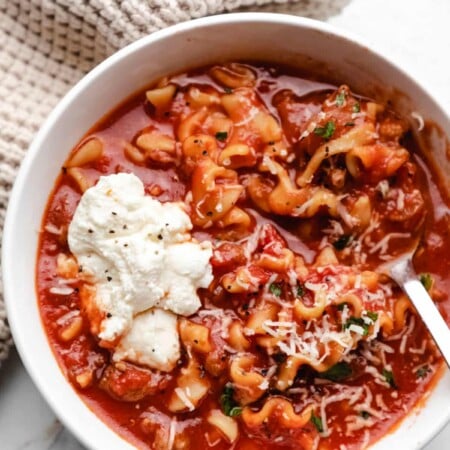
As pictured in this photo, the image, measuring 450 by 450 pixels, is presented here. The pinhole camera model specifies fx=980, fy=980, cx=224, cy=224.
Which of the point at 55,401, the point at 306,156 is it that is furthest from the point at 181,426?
the point at 306,156

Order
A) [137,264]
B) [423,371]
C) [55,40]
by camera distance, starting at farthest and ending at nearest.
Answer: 1. [55,40]
2. [423,371]
3. [137,264]

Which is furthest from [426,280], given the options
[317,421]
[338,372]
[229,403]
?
[229,403]

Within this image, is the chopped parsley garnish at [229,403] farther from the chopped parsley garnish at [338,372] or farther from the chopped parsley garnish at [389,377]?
the chopped parsley garnish at [389,377]

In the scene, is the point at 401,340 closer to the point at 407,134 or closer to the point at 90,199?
the point at 407,134

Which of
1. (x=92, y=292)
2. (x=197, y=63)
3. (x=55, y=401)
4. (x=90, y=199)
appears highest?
(x=197, y=63)

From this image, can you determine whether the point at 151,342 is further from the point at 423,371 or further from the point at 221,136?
the point at 423,371

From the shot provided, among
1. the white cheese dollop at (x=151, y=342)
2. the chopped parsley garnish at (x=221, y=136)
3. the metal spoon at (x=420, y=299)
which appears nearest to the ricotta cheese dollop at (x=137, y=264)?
the white cheese dollop at (x=151, y=342)

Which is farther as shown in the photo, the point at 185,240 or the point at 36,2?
the point at 36,2
